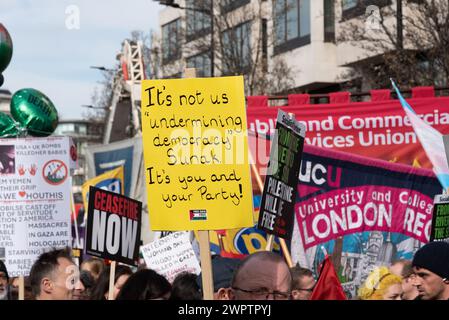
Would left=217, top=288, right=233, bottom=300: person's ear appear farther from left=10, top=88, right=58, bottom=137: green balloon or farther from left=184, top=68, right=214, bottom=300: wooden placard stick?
left=10, top=88, right=58, bottom=137: green balloon

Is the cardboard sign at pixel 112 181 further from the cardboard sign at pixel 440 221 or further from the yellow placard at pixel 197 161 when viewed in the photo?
the yellow placard at pixel 197 161

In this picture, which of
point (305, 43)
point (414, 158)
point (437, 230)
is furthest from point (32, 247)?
point (305, 43)

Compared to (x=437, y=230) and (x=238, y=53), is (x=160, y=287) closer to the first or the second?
(x=437, y=230)

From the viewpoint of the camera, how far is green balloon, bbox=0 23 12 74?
10.1 m

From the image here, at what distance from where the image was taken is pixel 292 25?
1265 inches

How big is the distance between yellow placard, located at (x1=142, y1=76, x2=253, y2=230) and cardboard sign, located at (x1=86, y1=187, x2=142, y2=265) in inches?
56.0

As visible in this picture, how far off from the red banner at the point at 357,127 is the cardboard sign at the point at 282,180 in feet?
18.2

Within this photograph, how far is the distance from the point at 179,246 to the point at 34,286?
333 cm

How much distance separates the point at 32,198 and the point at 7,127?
2.41 metres

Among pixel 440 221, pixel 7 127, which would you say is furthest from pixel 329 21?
pixel 440 221

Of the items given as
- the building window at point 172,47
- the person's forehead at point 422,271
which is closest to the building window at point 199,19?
the building window at point 172,47

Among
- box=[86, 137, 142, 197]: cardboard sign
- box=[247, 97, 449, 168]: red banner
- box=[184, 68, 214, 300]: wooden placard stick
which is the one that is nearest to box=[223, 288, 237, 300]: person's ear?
box=[184, 68, 214, 300]: wooden placard stick

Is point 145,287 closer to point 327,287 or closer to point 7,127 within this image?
point 327,287

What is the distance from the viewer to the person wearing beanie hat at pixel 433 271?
5449 millimetres
